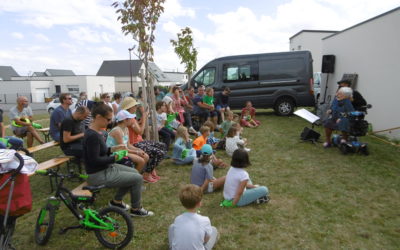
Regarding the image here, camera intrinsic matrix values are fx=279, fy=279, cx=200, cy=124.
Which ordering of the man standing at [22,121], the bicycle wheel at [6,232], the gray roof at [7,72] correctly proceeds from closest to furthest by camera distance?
1. the bicycle wheel at [6,232]
2. the man standing at [22,121]
3. the gray roof at [7,72]

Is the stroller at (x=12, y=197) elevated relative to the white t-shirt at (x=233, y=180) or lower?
elevated

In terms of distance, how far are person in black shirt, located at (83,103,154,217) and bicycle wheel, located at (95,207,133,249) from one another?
1.42 feet

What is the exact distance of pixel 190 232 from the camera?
2578 millimetres

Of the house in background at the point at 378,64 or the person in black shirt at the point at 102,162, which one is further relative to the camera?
the house in background at the point at 378,64

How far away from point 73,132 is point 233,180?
121 inches

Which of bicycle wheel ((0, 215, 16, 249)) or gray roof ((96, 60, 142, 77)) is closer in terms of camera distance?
bicycle wheel ((0, 215, 16, 249))

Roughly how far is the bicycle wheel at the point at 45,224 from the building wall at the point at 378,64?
28.3 ft

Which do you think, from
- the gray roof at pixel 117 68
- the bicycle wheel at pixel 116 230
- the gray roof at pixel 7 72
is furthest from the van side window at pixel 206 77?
the gray roof at pixel 7 72

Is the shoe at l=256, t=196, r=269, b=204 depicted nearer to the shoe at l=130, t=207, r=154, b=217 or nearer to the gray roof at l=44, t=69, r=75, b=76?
the shoe at l=130, t=207, r=154, b=217

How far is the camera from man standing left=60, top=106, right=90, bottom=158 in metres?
4.93

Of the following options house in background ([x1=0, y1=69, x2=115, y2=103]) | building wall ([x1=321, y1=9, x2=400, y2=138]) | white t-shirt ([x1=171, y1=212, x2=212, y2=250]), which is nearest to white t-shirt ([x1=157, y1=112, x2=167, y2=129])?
white t-shirt ([x1=171, y1=212, x2=212, y2=250])

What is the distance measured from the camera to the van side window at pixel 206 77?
12266mm

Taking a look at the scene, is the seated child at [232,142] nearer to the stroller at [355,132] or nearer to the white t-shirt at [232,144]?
the white t-shirt at [232,144]

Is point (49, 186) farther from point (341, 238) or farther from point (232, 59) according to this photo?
point (232, 59)
